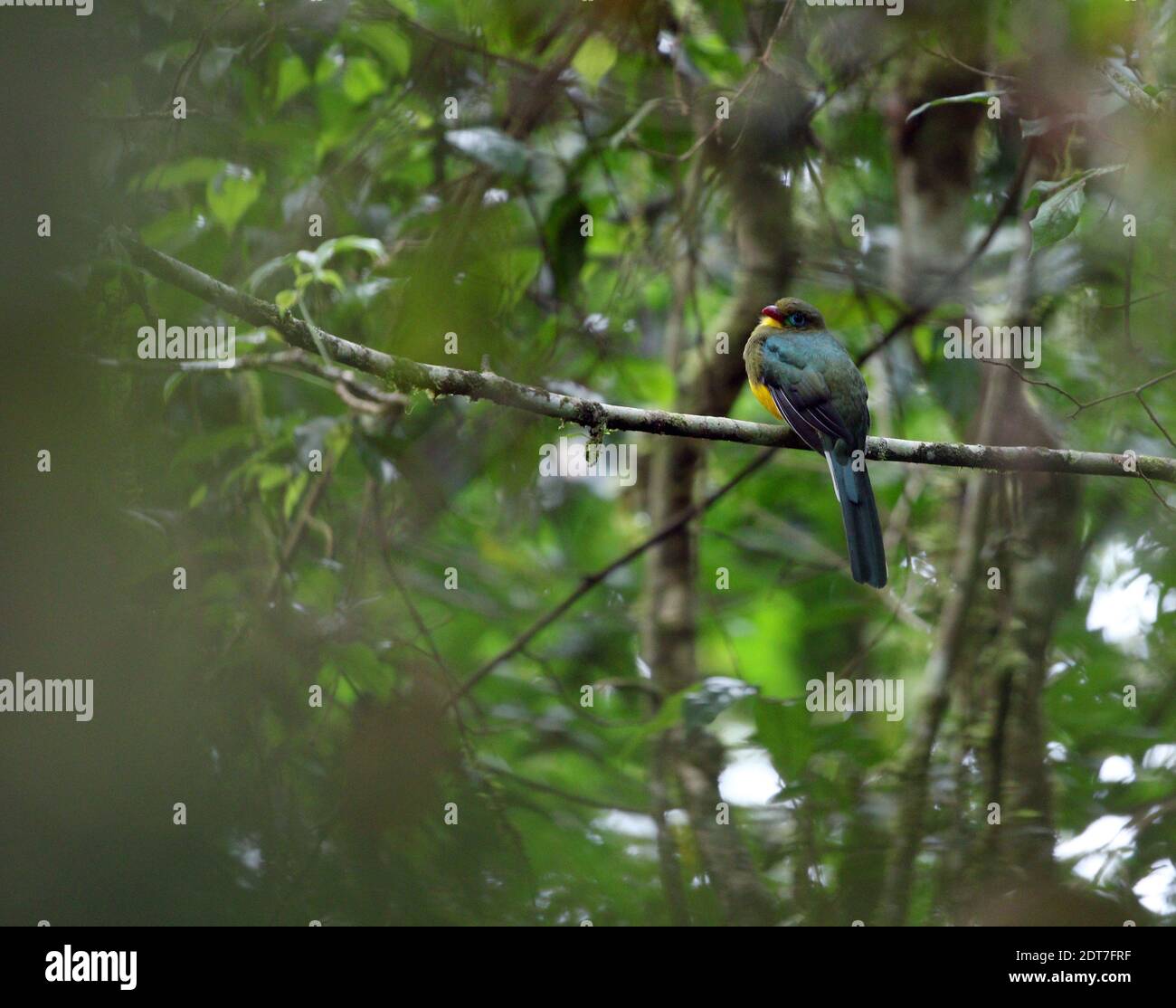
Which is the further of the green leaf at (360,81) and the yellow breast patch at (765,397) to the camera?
the green leaf at (360,81)

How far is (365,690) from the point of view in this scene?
13.3ft

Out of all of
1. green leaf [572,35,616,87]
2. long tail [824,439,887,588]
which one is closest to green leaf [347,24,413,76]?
green leaf [572,35,616,87]

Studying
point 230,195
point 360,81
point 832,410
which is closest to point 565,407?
point 832,410

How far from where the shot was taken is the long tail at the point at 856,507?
143 inches

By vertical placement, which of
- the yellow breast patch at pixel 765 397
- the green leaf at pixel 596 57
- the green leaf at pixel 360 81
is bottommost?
the yellow breast patch at pixel 765 397

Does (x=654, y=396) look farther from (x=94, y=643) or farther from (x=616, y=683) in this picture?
(x=94, y=643)

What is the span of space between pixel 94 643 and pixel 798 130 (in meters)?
3.12

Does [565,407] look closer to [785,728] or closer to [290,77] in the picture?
[785,728]

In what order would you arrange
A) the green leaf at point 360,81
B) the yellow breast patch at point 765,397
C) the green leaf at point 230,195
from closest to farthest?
the yellow breast patch at point 765,397 → the green leaf at point 230,195 → the green leaf at point 360,81

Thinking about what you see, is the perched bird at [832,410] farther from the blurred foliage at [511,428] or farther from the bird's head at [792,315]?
the blurred foliage at [511,428]

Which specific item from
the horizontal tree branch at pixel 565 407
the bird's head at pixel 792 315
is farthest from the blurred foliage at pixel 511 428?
the bird's head at pixel 792 315

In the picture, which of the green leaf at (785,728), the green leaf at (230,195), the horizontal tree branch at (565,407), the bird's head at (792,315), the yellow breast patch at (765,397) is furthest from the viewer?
the bird's head at (792,315)

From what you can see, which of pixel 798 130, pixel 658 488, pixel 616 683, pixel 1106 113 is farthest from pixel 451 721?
pixel 1106 113

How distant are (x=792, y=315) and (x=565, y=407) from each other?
4.73 ft
